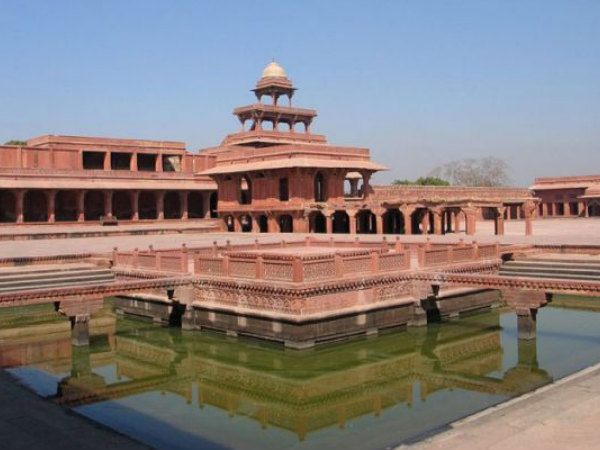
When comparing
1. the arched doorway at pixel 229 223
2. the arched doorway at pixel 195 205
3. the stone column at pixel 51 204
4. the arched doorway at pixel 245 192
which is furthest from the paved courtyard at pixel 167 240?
the arched doorway at pixel 195 205

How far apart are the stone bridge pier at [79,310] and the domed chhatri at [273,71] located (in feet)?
127

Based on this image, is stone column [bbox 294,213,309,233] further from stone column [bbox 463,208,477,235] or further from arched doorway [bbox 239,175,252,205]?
stone column [bbox 463,208,477,235]

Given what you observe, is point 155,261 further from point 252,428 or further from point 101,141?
point 101,141

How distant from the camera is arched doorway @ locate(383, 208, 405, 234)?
38594mm

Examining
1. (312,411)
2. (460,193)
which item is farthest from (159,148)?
(312,411)

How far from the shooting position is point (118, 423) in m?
11.1

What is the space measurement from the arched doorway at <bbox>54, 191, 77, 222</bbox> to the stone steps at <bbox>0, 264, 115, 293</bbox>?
69.5ft

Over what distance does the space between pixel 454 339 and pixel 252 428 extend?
7.56 m

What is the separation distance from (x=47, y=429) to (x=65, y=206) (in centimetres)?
3592

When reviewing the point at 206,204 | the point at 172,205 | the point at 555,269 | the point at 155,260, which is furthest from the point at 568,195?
the point at 155,260

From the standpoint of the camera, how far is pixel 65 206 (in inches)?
1700

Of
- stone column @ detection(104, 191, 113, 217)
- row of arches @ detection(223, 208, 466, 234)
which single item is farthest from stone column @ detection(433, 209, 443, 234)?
stone column @ detection(104, 191, 113, 217)

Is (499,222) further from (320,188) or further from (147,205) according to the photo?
(147,205)

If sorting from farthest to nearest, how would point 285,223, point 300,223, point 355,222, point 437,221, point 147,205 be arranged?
1. point 147,205
2. point 285,223
3. point 300,223
4. point 355,222
5. point 437,221
